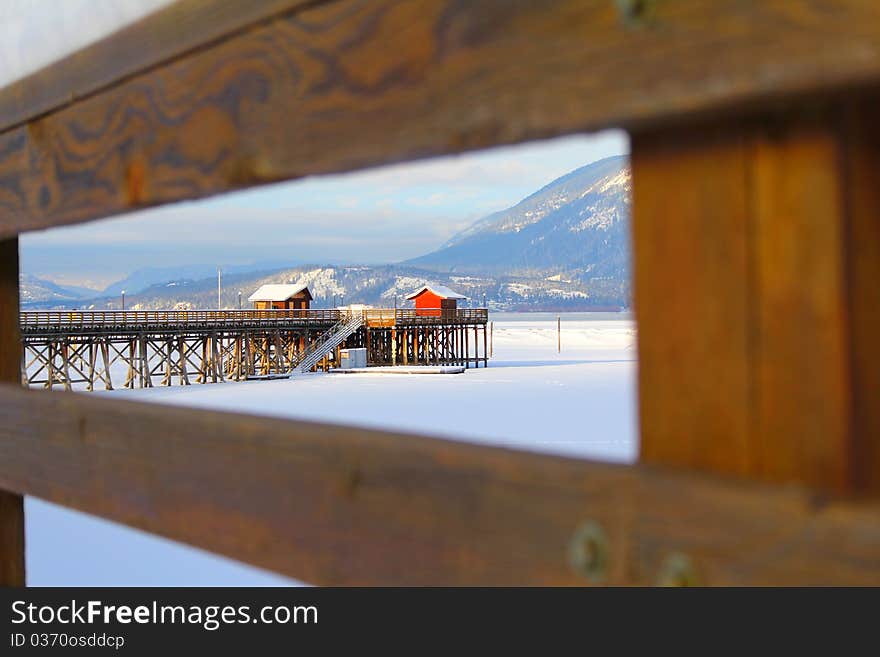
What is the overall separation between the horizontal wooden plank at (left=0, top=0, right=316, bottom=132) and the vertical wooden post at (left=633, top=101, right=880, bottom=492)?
533mm

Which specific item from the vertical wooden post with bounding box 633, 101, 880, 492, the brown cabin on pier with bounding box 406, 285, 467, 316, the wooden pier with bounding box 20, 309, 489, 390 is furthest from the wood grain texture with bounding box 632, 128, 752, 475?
the brown cabin on pier with bounding box 406, 285, 467, 316

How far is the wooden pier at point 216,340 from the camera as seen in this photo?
34781mm

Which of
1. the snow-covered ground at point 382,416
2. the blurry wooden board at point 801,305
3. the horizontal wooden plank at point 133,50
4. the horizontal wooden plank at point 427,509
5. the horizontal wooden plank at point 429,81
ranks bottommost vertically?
the snow-covered ground at point 382,416

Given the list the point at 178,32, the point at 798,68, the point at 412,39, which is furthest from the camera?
the point at 178,32

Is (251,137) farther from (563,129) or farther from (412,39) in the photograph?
(563,129)

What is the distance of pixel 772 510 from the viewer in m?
0.69

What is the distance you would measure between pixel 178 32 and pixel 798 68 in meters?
0.93

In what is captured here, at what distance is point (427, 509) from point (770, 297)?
415mm

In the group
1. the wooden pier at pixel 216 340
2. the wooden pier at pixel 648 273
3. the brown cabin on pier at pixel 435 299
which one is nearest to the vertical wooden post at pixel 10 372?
the wooden pier at pixel 648 273

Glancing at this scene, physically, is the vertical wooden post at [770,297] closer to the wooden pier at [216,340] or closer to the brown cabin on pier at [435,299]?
the wooden pier at [216,340]

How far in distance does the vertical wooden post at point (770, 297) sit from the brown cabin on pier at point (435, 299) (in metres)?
50.3

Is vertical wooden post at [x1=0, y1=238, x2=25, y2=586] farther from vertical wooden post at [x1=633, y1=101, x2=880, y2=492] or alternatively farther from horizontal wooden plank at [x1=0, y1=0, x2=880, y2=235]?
vertical wooden post at [x1=633, y1=101, x2=880, y2=492]

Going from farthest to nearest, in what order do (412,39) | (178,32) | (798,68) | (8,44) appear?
1. (8,44)
2. (178,32)
3. (412,39)
4. (798,68)
